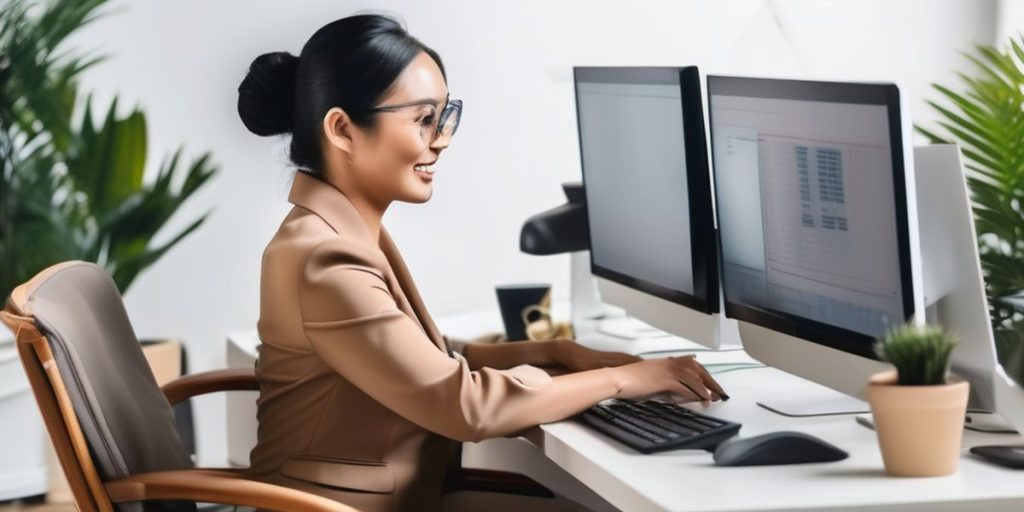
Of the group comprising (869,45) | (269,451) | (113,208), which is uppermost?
(869,45)

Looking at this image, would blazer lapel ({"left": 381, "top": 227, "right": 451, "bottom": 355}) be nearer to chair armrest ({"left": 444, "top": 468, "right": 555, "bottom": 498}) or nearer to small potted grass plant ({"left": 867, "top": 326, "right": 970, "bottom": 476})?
A: chair armrest ({"left": 444, "top": 468, "right": 555, "bottom": 498})

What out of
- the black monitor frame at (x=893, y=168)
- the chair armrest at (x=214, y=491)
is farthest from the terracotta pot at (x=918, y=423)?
the chair armrest at (x=214, y=491)

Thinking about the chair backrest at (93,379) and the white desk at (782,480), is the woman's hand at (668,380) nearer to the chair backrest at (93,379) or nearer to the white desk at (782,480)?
the white desk at (782,480)

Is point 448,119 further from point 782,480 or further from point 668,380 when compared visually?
point 782,480

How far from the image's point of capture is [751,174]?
2.07 metres

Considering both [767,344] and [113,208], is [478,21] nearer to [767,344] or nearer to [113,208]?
[113,208]

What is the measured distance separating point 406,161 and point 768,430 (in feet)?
2.18

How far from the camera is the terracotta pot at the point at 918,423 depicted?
1.51 m

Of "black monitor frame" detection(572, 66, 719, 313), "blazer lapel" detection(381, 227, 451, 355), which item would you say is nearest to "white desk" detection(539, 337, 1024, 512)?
"blazer lapel" detection(381, 227, 451, 355)

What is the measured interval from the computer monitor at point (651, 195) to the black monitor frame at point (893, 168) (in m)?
0.06

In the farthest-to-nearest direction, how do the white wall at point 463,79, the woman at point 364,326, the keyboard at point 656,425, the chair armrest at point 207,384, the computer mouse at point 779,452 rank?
the white wall at point 463,79, the chair armrest at point 207,384, the woman at point 364,326, the keyboard at point 656,425, the computer mouse at point 779,452

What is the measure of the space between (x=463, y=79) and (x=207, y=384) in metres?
2.07

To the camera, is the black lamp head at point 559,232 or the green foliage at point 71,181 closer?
the black lamp head at point 559,232

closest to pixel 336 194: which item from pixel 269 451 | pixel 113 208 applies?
pixel 269 451
